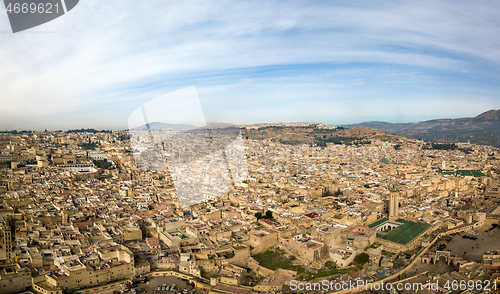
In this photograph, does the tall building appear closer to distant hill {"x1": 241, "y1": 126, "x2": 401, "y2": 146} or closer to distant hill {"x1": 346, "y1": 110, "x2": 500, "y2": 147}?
distant hill {"x1": 241, "y1": 126, "x2": 401, "y2": 146}

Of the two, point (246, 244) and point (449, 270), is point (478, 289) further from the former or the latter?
point (246, 244)

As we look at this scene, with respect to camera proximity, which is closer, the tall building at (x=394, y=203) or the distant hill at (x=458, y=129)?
the tall building at (x=394, y=203)

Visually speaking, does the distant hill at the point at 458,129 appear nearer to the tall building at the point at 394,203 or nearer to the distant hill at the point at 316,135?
the distant hill at the point at 316,135

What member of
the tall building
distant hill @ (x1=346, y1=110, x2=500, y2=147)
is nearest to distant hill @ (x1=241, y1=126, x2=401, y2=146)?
distant hill @ (x1=346, y1=110, x2=500, y2=147)

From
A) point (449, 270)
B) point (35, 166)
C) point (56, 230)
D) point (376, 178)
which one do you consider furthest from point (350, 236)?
point (35, 166)

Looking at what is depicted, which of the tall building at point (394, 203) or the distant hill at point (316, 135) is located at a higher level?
the distant hill at point (316, 135)

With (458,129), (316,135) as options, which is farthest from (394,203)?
(458,129)

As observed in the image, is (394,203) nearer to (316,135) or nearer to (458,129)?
(316,135)

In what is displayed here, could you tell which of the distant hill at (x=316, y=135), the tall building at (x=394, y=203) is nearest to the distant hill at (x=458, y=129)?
the distant hill at (x=316, y=135)

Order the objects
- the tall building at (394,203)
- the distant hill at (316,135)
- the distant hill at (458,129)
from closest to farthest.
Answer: the tall building at (394,203)
the distant hill at (316,135)
the distant hill at (458,129)
